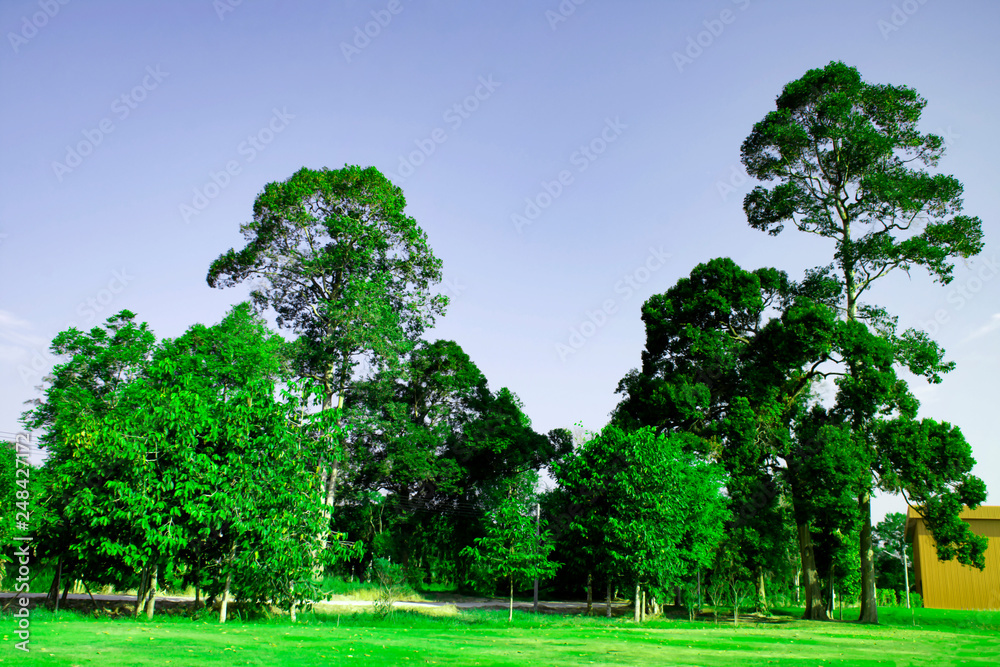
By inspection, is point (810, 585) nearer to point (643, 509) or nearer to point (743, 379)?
point (743, 379)

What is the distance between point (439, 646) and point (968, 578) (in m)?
38.7

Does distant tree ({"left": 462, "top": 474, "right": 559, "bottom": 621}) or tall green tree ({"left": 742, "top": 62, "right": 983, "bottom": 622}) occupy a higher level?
tall green tree ({"left": 742, "top": 62, "right": 983, "bottom": 622})

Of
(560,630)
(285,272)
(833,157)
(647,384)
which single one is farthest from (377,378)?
(833,157)

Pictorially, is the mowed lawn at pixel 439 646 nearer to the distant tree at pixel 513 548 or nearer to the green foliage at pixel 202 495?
the green foliage at pixel 202 495

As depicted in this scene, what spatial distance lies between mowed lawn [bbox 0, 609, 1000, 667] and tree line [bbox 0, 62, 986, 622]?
4286mm

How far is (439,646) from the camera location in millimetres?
13734

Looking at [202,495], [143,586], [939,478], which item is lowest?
[143,586]

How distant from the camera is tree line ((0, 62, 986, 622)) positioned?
2564 cm

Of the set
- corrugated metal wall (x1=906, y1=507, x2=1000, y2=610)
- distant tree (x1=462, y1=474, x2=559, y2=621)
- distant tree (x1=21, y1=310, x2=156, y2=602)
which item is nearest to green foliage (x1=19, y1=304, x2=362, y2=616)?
distant tree (x1=21, y1=310, x2=156, y2=602)

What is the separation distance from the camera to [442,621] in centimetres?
2247

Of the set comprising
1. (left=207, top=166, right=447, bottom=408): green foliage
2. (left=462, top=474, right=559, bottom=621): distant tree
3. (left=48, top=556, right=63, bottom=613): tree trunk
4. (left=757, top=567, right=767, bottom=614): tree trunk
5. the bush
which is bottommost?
the bush

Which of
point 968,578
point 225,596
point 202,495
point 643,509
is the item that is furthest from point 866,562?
point 202,495

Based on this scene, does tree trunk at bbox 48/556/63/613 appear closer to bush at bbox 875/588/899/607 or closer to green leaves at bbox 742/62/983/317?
green leaves at bbox 742/62/983/317

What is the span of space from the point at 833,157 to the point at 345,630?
2983 centimetres
